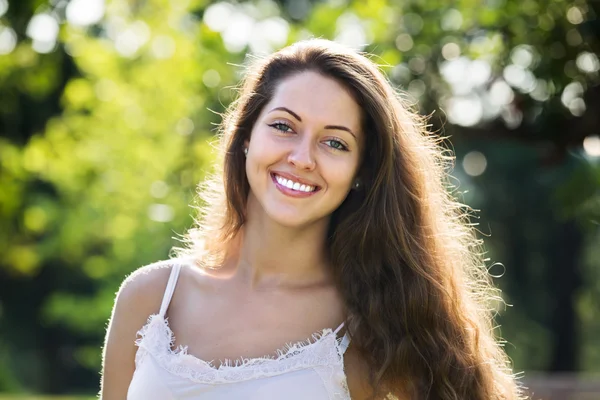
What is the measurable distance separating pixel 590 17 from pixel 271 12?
3.67m

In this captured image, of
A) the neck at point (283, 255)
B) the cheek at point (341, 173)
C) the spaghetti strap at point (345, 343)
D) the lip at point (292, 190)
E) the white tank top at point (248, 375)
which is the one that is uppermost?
the cheek at point (341, 173)

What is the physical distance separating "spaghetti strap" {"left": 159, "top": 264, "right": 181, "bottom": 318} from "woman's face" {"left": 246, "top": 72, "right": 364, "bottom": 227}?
0.38 metres

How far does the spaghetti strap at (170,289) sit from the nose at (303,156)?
1.84 feet

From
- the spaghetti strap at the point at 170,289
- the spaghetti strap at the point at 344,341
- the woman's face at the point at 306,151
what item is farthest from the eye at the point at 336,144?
the spaghetti strap at the point at 170,289

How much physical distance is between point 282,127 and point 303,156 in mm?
137

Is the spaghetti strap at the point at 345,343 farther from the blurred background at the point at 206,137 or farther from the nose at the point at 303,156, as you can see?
the blurred background at the point at 206,137

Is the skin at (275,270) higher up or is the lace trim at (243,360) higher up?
the skin at (275,270)

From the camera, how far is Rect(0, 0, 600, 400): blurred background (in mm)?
5742

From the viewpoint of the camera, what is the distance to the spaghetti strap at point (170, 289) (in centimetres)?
292

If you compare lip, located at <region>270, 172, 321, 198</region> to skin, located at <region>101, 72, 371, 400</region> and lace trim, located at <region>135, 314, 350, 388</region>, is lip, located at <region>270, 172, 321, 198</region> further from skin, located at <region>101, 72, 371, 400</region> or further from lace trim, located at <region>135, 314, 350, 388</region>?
lace trim, located at <region>135, 314, 350, 388</region>

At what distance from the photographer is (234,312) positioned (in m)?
2.91

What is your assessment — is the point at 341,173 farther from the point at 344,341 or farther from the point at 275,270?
the point at 344,341

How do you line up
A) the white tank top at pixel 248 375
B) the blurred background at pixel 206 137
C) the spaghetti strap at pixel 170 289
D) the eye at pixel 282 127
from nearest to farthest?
1. the white tank top at pixel 248 375
2. the eye at pixel 282 127
3. the spaghetti strap at pixel 170 289
4. the blurred background at pixel 206 137

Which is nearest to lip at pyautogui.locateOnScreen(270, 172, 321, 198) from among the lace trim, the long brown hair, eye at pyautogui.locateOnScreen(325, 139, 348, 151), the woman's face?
the woman's face
